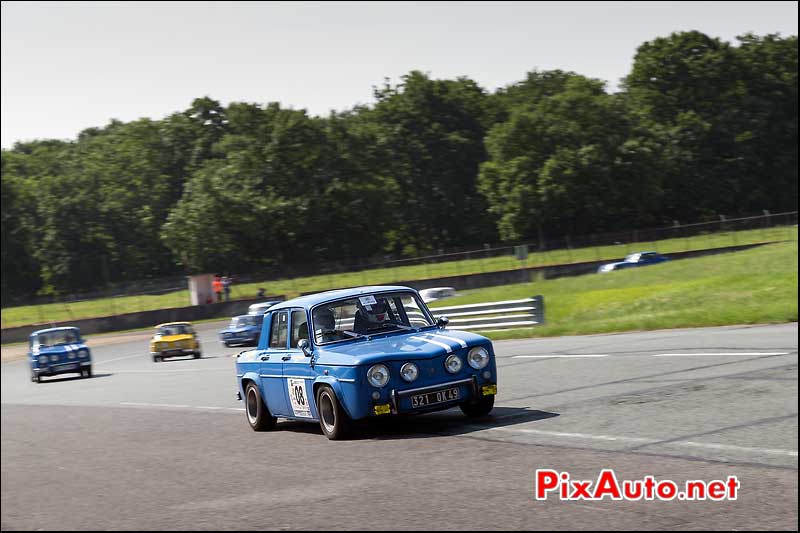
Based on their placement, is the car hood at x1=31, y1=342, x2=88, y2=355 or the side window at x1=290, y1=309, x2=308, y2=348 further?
the car hood at x1=31, y1=342, x2=88, y2=355

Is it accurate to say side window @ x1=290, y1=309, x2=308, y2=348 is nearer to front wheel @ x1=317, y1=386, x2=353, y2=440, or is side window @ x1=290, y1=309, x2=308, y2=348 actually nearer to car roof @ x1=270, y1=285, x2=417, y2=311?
car roof @ x1=270, y1=285, x2=417, y2=311

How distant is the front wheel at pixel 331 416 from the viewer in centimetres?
1033

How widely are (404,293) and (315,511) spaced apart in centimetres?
418

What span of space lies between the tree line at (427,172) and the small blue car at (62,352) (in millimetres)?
45854

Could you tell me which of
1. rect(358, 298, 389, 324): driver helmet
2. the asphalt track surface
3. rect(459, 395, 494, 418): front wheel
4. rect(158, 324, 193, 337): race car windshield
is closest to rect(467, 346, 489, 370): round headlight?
rect(459, 395, 494, 418): front wheel

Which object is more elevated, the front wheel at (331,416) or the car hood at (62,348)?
the front wheel at (331,416)

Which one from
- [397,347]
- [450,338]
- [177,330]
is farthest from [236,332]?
[397,347]

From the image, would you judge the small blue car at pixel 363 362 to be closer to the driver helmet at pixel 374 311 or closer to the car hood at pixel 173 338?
the driver helmet at pixel 374 311

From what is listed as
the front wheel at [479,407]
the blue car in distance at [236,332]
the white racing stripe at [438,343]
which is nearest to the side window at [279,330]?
the white racing stripe at [438,343]

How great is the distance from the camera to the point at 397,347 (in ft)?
33.5

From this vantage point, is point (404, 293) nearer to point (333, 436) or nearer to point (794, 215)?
point (333, 436)

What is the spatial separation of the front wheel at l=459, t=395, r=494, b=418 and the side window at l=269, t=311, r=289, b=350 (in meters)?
2.02

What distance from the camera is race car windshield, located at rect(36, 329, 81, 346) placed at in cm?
2502

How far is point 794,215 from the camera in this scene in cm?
7350
